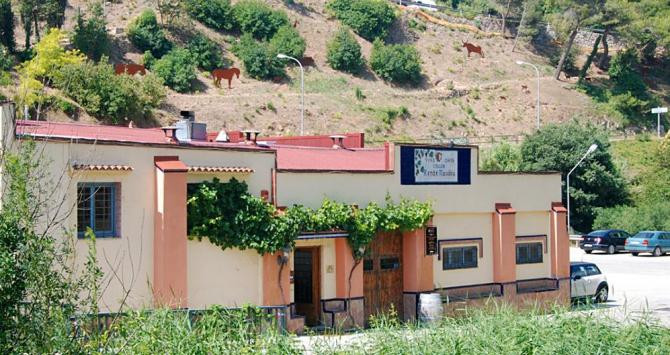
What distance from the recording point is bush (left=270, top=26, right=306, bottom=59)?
8631 centimetres

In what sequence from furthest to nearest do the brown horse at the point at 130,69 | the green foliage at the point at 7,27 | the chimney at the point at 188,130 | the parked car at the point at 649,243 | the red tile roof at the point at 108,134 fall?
1. the brown horse at the point at 130,69
2. the green foliage at the point at 7,27
3. the parked car at the point at 649,243
4. the chimney at the point at 188,130
5. the red tile roof at the point at 108,134

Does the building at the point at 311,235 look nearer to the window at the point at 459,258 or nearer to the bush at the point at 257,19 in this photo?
the window at the point at 459,258

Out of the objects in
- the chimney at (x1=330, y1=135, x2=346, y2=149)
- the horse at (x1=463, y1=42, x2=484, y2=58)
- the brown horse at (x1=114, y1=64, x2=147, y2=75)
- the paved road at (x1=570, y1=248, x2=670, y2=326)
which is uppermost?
the horse at (x1=463, y1=42, x2=484, y2=58)

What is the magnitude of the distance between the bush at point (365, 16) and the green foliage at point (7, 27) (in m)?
33.4

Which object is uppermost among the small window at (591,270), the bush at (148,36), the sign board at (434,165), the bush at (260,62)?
the bush at (148,36)

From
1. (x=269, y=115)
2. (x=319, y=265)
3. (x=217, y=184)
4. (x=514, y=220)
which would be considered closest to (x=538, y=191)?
(x=514, y=220)

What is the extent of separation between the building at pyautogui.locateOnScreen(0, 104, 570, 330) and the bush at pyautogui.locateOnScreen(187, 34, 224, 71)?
46.5m

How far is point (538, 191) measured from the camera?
32.7 m

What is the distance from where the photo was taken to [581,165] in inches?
2520

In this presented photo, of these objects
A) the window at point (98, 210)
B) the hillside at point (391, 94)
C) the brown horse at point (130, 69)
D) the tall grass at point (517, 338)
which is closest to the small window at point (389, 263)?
the window at point (98, 210)

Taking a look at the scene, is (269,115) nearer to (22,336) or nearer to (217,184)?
(217,184)

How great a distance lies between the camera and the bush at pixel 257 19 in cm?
8888

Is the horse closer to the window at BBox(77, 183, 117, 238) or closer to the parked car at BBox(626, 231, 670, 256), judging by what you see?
the parked car at BBox(626, 231, 670, 256)

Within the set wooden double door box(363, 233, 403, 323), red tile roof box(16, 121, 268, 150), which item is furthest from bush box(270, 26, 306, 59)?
red tile roof box(16, 121, 268, 150)
